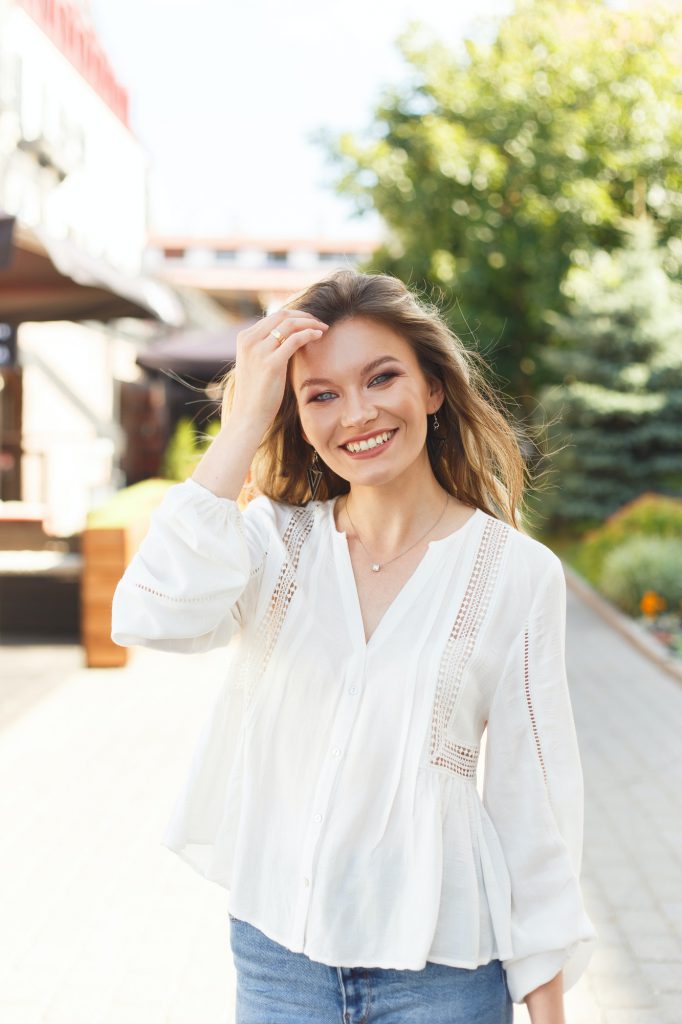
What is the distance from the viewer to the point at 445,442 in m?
2.10

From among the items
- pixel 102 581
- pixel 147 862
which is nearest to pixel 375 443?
pixel 147 862

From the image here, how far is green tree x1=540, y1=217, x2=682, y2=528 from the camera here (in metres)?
18.9

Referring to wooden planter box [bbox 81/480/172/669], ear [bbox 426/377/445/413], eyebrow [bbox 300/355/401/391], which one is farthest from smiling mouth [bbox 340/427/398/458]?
wooden planter box [bbox 81/480/172/669]

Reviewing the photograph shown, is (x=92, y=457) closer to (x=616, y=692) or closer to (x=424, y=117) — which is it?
(x=424, y=117)

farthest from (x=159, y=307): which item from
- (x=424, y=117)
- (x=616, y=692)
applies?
(x=424, y=117)

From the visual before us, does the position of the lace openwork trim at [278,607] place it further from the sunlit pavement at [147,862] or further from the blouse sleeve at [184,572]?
the sunlit pavement at [147,862]

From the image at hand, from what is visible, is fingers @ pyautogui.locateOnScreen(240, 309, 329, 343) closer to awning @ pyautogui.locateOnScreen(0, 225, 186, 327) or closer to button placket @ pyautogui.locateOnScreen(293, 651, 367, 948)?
button placket @ pyautogui.locateOnScreen(293, 651, 367, 948)

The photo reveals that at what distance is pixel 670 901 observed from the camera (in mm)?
4160

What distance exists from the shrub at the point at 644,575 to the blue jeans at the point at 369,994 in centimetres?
934

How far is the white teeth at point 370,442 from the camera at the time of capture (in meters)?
1.83

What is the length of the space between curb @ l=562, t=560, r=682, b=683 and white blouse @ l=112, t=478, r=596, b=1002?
6907 mm

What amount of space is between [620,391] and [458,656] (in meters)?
18.3

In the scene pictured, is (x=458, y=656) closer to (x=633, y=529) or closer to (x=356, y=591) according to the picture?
(x=356, y=591)

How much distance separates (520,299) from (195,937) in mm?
21456
